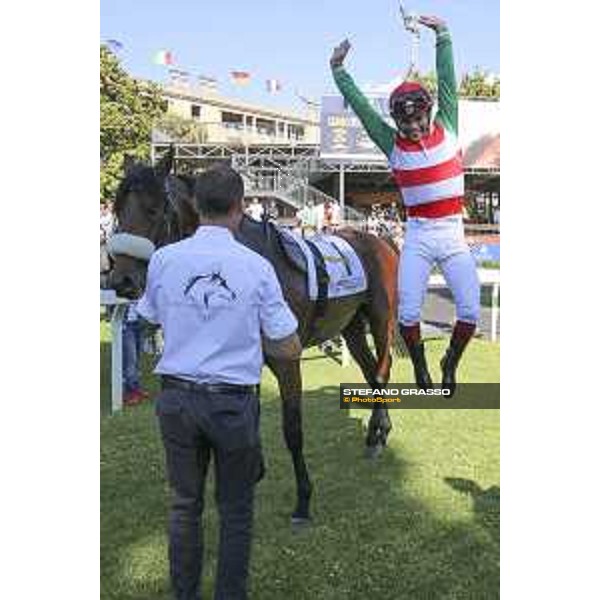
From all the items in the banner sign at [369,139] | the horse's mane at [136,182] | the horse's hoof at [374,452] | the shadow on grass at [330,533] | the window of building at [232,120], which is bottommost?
the shadow on grass at [330,533]

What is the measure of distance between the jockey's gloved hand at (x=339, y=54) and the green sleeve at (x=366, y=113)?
0.03 m

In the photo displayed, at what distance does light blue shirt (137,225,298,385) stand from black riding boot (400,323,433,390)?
1668 millimetres

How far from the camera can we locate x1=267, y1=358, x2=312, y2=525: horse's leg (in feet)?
16.3

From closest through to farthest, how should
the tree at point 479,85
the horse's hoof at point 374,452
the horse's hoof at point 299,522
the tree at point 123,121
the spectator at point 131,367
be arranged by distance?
the tree at point 479,85, the horse's hoof at point 299,522, the tree at point 123,121, the horse's hoof at point 374,452, the spectator at point 131,367

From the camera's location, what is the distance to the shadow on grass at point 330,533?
4.40 metres

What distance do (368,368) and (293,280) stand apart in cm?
112

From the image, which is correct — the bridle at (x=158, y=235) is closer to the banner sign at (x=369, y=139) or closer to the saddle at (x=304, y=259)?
the saddle at (x=304, y=259)

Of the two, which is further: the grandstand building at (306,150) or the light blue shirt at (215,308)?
the grandstand building at (306,150)

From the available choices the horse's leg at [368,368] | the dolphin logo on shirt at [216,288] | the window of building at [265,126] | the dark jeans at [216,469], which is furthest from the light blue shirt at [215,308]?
the horse's leg at [368,368]
